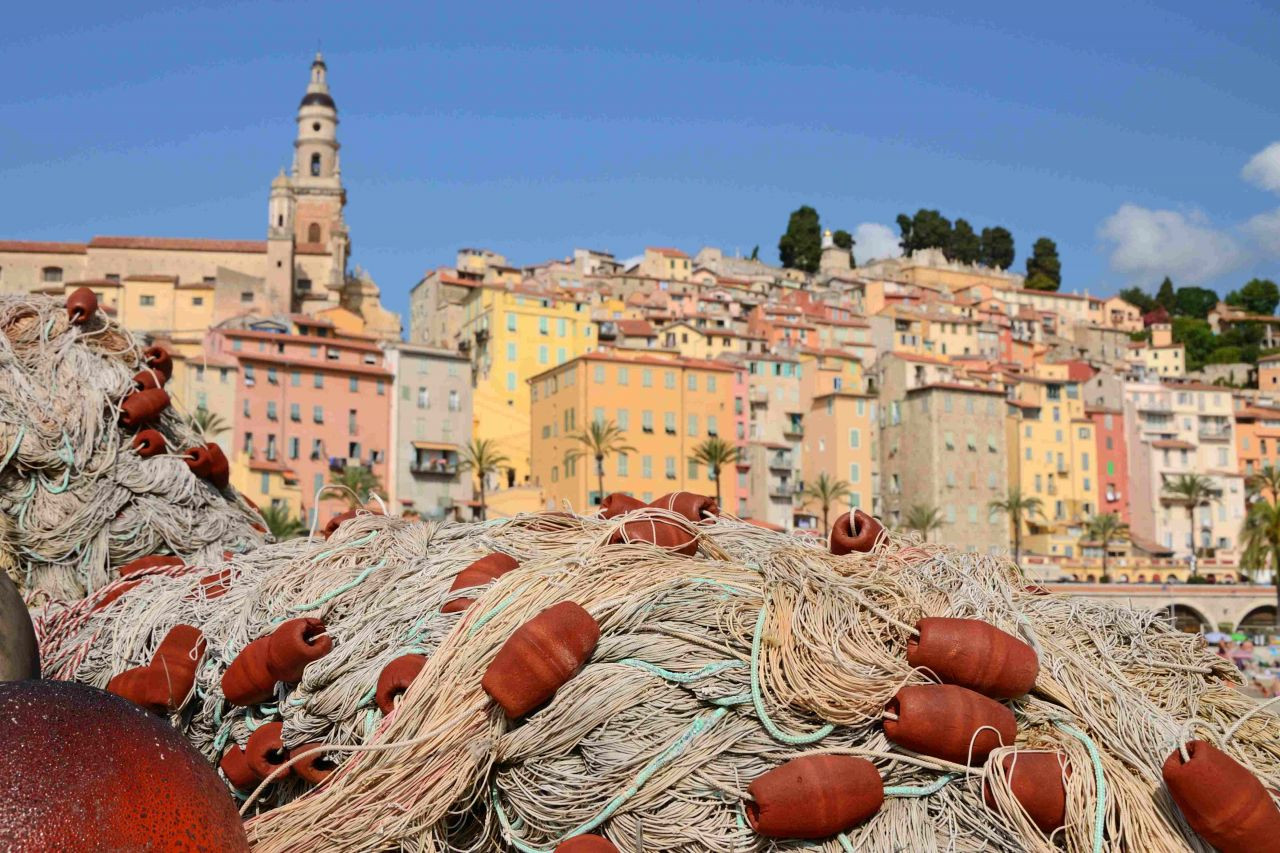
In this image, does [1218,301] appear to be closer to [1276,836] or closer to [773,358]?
[773,358]

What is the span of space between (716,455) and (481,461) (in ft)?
46.1

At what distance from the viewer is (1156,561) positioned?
8281 cm

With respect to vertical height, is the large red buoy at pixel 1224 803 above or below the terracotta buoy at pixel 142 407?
below

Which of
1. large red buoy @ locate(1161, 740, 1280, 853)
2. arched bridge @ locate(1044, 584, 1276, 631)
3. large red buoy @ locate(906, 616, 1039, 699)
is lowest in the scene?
arched bridge @ locate(1044, 584, 1276, 631)

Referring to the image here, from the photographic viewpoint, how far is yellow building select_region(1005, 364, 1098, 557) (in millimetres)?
87938

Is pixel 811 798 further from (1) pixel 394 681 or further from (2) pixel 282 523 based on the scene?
(2) pixel 282 523

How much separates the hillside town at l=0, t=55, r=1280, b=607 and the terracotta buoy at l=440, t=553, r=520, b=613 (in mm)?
53262

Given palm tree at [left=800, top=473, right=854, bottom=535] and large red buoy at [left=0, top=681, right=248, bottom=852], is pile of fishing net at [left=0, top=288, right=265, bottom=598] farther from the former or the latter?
palm tree at [left=800, top=473, right=854, bottom=535]

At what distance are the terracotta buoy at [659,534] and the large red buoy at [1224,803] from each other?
2.26 m

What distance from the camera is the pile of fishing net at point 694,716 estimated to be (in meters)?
4.94

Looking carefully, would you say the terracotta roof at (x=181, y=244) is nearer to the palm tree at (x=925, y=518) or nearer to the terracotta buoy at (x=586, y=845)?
the palm tree at (x=925, y=518)

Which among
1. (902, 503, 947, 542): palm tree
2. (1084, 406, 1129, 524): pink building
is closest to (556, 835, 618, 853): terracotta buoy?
(902, 503, 947, 542): palm tree

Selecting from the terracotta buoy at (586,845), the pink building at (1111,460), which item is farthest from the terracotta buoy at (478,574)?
the pink building at (1111,460)

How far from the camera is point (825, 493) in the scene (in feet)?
244
